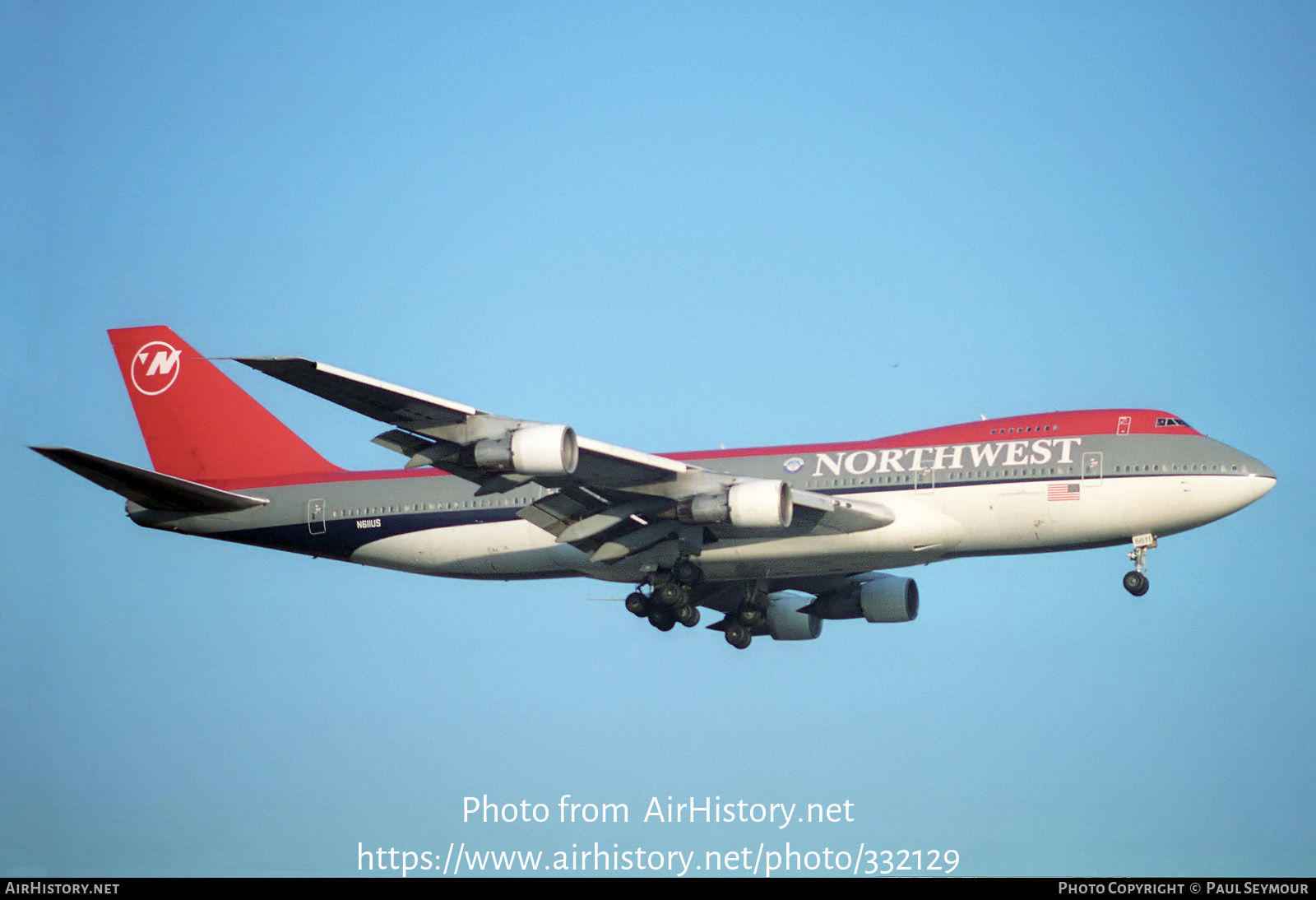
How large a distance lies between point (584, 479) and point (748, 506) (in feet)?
13.6

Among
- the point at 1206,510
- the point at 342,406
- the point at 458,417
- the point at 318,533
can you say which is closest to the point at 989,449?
the point at 1206,510

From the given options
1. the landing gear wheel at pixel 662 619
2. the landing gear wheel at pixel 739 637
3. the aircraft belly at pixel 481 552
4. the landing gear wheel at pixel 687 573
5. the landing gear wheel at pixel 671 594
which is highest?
the aircraft belly at pixel 481 552

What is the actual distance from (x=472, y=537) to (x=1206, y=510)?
18.2m

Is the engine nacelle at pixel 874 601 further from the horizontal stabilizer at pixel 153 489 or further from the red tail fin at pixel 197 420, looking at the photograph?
the horizontal stabilizer at pixel 153 489

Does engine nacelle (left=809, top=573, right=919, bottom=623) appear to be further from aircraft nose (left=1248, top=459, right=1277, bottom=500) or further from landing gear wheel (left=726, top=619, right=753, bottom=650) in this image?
aircraft nose (left=1248, top=459, right=1277, bottom=500)

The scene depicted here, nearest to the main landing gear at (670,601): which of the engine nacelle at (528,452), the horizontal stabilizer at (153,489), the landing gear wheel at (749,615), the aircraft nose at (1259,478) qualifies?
the landing gear wheel at (749,615)

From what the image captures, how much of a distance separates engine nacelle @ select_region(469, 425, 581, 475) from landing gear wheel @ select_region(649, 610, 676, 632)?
7.34m

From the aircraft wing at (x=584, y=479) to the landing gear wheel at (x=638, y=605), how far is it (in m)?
1.68

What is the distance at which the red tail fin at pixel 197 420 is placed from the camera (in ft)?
145

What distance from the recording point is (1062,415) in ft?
125
